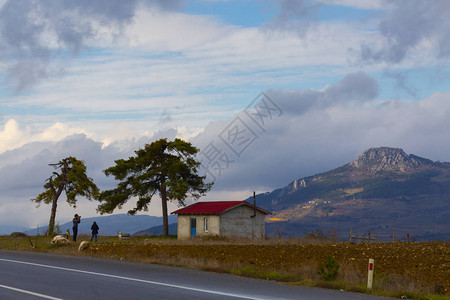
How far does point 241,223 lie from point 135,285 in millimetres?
41922

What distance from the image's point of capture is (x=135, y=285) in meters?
16.3

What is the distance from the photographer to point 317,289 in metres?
17.1

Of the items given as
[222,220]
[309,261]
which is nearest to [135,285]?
[309,261]

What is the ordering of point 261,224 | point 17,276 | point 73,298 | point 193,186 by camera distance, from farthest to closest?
point 193,186, point 261,224, point 17,276, point 73,298

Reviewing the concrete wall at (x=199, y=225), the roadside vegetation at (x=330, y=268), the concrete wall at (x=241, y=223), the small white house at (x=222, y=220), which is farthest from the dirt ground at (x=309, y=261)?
the concrete wall at (x=241, y=223)

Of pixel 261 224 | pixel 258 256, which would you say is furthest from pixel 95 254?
pixel 261 224

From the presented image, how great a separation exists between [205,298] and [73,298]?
9.92 feet

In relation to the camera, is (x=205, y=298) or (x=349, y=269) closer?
(x=205, y=298)

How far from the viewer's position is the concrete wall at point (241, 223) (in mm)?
56191

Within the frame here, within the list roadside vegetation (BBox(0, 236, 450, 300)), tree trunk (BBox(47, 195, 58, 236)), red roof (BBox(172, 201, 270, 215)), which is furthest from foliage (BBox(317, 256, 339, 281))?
tree trunk (BBox(47, 195, 58, 236))

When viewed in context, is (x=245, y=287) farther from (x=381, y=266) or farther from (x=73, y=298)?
(x=381, y=266)

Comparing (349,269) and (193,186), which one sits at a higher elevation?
(193,186)

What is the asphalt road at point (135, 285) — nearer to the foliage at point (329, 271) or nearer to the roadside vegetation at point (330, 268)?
the roadside vegetation at point (330, 268)

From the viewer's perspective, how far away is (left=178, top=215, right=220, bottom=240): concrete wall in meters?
55.5
